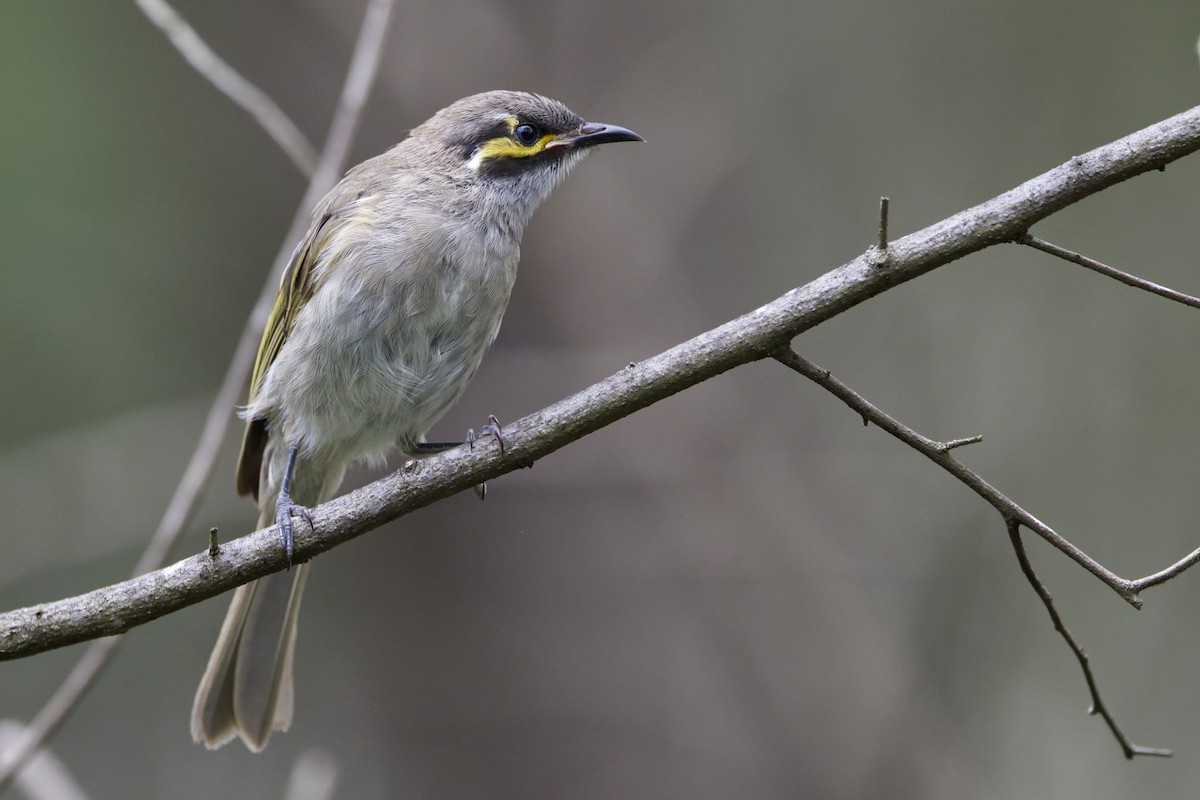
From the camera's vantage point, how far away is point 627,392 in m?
3.09

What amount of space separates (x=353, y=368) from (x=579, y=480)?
7.87 ft

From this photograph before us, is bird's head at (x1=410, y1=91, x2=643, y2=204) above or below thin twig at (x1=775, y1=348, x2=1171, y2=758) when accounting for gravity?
above

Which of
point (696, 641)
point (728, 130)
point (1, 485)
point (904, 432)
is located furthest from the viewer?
point (728, 130)

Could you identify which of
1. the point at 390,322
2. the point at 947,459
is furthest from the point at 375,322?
the point at 947,459

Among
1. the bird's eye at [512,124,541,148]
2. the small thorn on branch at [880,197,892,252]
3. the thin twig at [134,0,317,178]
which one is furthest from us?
the bird's eye at [512,124,541,148]

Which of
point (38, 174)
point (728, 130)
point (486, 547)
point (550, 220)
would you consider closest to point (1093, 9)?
point (728, 130)

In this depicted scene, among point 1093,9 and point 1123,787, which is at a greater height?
Result: point 1093,9

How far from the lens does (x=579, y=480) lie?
6570 millimetres

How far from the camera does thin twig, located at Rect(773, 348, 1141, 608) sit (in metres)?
2.86

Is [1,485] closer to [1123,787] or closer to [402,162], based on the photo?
[402,162]

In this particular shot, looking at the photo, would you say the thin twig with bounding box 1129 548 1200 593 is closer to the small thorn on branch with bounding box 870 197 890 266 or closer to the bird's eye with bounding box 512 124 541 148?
the small thorn on branch with bounding box 870 197 890 266

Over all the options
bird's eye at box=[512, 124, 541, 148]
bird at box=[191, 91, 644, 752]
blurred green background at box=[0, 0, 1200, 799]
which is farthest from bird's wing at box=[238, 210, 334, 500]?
blurred green background at box=[0, 0, 1200, 799]

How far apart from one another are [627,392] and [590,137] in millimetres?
2062

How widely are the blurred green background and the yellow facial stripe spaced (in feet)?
6.05
